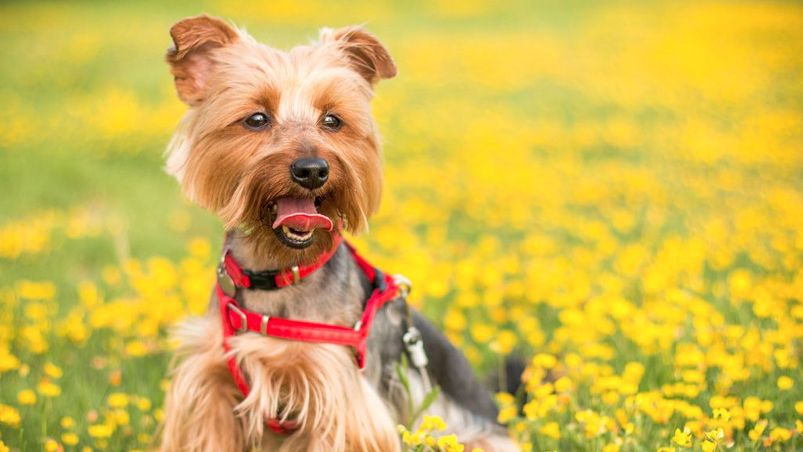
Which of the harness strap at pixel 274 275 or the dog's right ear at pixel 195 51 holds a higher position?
the dog's right ear at pixel 195 51

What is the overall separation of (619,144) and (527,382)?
22.7 ft

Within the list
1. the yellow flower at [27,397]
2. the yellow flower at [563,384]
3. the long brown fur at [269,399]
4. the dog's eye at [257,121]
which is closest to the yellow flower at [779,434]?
the yellow flower at [563,384]

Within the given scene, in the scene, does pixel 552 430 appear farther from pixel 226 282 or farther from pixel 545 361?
pixel 226 282

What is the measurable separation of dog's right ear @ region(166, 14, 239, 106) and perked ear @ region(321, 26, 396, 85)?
0.47m

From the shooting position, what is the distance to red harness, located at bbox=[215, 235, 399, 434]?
3.17 meters

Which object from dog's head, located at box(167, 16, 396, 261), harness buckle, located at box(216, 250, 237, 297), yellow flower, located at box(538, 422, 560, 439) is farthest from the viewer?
yellow flower, located at box(538, 422, 560, 439)

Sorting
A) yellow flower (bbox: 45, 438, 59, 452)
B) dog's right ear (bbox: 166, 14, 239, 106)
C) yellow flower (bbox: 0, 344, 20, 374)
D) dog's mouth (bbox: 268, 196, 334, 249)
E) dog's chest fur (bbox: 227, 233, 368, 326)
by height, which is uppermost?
dog's right ear (bbox: 166, 14, 239, 106)

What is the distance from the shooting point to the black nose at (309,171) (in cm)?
296

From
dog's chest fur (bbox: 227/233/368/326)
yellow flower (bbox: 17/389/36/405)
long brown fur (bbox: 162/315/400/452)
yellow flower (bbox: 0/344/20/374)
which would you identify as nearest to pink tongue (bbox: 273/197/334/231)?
dog's chest fur (bbox: 227/233/368/326)

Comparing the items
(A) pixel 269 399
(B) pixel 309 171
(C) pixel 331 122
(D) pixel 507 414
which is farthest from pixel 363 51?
(D) pixel 507 414

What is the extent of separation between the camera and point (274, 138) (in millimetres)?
3125

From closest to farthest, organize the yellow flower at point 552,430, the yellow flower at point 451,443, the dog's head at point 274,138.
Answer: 1. the yellow flower at point 451,443
2. the dog's head at point 274,138
3. the yellow flower at point 552,430

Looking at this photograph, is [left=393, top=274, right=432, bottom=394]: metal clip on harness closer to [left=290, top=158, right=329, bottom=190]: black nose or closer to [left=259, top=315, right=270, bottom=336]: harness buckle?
[left=259, top=315, right=270, bottom=336]: harness buckle

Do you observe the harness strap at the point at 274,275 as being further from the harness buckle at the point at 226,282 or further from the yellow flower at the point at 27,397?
the yellow flower at the point at 27,397
